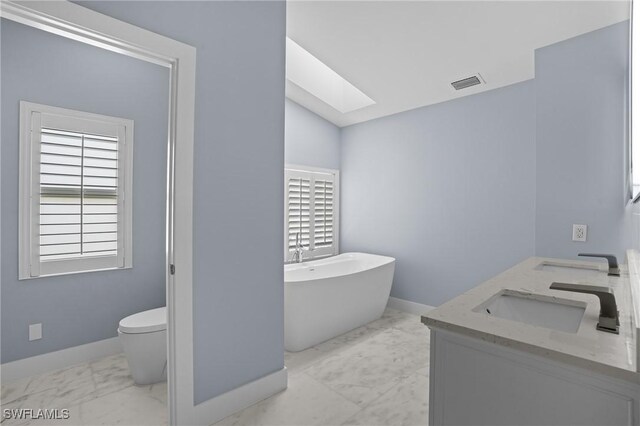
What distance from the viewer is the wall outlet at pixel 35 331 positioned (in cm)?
237

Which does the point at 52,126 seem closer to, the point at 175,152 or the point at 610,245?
the point at 175,152

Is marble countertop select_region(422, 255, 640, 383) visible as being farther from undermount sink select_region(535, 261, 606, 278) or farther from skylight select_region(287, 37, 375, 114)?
skylight select_region(287, 37, 375, 114)

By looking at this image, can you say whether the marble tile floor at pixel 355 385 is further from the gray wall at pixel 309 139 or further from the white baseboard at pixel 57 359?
the gray wall at pixel 309 139

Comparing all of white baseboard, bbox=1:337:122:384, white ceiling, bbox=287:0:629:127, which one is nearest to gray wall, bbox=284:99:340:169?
white ceiling, bbox=287:0:629:127

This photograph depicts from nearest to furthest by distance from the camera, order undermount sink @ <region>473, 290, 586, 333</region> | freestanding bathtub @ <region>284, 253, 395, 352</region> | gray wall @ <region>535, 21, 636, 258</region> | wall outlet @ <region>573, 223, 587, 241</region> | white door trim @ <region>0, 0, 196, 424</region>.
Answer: undermount sink @ <region>473, 290, 586, 333</region>
white door trim @ <region>0, 0, 196, 424</region>
gray wall @ <region>535, 21, 636, 258</region>
wall outlet @ <region>573, 223, 587, 241</region>
freestanding bathtub @ <region>284, 253, 395, 352</region>

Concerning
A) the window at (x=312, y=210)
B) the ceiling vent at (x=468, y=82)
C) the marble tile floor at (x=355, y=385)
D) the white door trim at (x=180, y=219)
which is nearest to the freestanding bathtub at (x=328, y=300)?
the marble tile floor at (x=355, y=385)

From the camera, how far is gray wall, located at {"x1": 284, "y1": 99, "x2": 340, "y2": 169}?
3.86 metres

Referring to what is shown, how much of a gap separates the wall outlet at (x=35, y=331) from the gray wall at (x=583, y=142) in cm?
393

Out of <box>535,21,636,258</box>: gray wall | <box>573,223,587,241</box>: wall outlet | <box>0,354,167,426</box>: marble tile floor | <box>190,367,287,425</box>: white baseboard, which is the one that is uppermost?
<box>535,21,636,258</box>: gray wall

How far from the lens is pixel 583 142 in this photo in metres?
2.19

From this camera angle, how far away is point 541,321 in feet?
4.00

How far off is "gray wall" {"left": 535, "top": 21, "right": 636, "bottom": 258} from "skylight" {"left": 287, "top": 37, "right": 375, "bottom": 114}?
1.85m

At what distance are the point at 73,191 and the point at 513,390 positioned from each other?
317 cm

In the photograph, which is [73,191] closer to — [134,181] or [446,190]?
[134,181]
